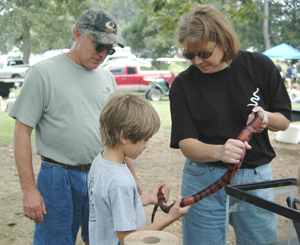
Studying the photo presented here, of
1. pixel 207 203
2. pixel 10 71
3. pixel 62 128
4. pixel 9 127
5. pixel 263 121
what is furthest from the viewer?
pixel 10 71

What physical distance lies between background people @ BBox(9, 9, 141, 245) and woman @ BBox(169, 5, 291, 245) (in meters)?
0.60

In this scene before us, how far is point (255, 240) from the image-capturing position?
170cm

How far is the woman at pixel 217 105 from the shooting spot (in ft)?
6.36

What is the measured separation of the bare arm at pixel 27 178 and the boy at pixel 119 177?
0.59 meters

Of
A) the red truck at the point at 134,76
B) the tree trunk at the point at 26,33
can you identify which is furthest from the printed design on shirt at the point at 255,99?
the tree trunk at the point at 26,33

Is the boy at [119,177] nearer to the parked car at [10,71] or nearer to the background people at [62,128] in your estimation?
the background people at [62,128]

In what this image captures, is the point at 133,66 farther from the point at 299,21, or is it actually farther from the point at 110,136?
the point at 299,21

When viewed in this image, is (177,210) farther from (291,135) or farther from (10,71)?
(10,71)

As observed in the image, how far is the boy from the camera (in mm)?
1562

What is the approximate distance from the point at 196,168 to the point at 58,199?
940 mm

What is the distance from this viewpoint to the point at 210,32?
75.9 inches

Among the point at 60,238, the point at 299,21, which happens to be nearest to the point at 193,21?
the point at 60,238

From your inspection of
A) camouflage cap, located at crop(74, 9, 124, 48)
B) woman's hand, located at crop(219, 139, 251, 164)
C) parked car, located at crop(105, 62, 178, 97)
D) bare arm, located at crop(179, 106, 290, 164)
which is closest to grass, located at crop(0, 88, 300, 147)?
parked car, located at crop(105, 62, 178, 97)

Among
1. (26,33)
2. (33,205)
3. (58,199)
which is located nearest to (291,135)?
(58,199)
